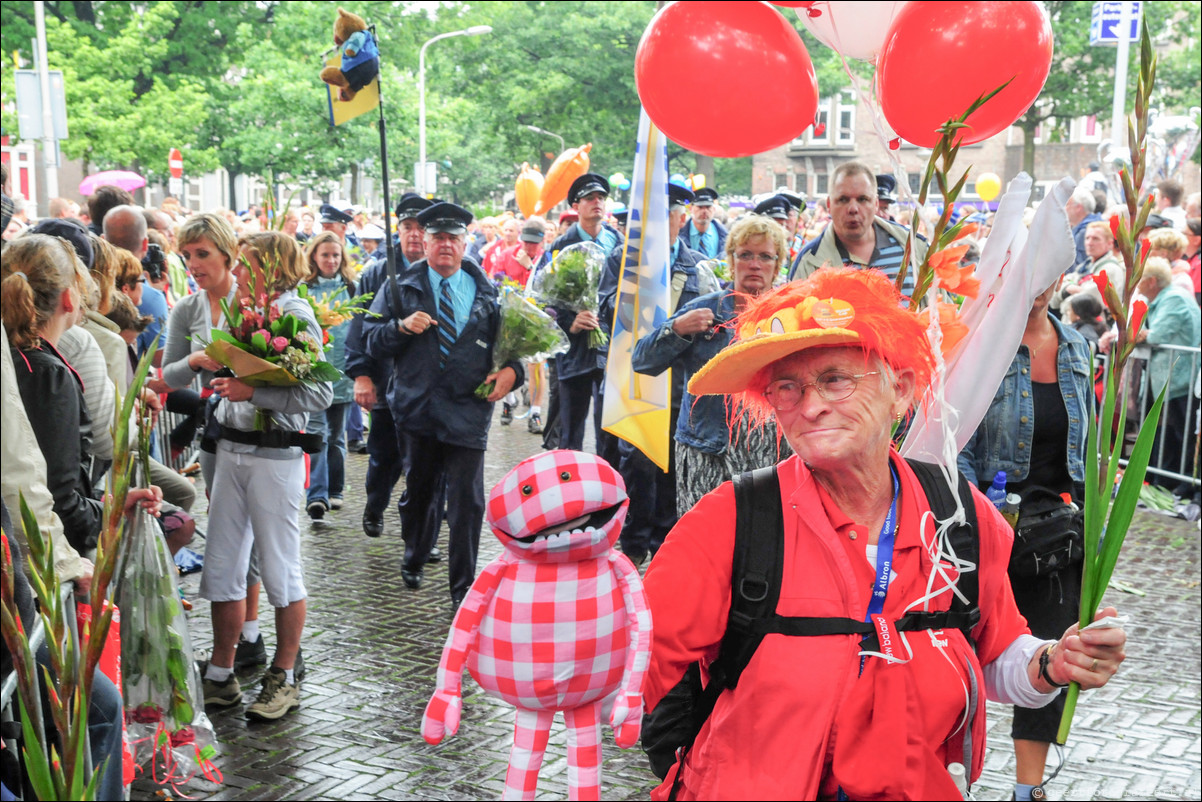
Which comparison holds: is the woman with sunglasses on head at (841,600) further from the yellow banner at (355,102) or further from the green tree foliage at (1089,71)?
the green tree foliage at (1089,71)

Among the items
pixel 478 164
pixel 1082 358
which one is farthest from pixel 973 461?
pixel 478 164

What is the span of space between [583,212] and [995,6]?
22.6ft

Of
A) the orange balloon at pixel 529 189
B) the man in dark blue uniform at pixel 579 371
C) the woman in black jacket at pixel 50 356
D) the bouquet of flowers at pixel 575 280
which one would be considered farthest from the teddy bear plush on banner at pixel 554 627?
the orange balloon at pixel 529 189

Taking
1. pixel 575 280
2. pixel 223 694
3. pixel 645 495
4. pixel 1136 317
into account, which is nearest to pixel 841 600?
pixel 1136 317

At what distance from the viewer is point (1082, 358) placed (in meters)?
4.30

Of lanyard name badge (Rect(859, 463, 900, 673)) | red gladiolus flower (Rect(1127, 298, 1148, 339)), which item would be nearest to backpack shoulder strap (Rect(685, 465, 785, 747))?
lanyard name badge (Rect(859, 463, 900, 673))

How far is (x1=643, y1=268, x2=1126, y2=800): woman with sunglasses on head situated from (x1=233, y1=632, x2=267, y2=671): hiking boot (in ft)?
12.4

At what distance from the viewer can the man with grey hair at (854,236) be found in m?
5.09

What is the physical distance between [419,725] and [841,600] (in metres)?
3.29

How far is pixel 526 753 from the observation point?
6.52 ft

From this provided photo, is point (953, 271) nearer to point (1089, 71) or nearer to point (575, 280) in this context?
point (575, 280)

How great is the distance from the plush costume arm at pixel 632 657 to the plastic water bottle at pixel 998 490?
2.51 metres

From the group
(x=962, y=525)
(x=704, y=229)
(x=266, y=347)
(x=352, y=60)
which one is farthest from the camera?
(x=704, y=229)

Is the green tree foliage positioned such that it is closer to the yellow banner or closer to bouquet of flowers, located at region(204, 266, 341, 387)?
the yellow banner
